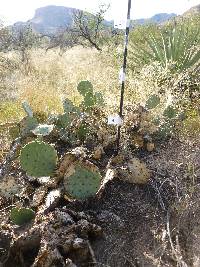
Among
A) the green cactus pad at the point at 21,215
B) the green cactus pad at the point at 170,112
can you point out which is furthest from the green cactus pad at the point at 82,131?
the green cactus pad at the point at 21,215

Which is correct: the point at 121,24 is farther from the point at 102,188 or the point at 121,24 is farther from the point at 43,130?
the point at 102,188

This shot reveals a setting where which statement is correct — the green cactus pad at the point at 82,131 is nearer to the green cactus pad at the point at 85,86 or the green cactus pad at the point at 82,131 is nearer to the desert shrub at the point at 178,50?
the green cactus pad at the point at 85,86

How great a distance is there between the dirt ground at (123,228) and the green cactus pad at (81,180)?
108 millimetres

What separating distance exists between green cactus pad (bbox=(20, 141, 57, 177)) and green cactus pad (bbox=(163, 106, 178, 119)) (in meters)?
1.49

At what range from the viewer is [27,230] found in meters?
2.99

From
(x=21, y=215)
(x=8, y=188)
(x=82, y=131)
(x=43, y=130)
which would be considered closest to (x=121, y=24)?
(x=82, y=131)

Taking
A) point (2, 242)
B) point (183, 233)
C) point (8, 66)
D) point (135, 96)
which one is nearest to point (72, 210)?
point (2, 242)

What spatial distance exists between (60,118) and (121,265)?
6.04 ft

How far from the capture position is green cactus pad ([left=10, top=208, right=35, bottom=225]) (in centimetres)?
307

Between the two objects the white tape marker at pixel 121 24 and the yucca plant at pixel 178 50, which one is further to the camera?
the yucca plant at pixel 178 50

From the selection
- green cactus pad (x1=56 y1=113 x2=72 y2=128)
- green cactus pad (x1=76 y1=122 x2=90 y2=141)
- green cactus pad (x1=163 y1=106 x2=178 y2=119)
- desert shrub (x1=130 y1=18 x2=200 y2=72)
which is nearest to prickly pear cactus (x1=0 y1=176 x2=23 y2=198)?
green cactus pad (x1=76 y1=122 x2=90 y2=141)

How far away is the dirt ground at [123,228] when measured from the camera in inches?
113

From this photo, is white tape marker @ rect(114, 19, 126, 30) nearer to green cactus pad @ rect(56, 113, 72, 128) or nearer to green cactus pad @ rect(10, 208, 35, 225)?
green cactus pad @ rect(56, 113, 72, 128)

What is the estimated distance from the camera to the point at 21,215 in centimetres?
309
